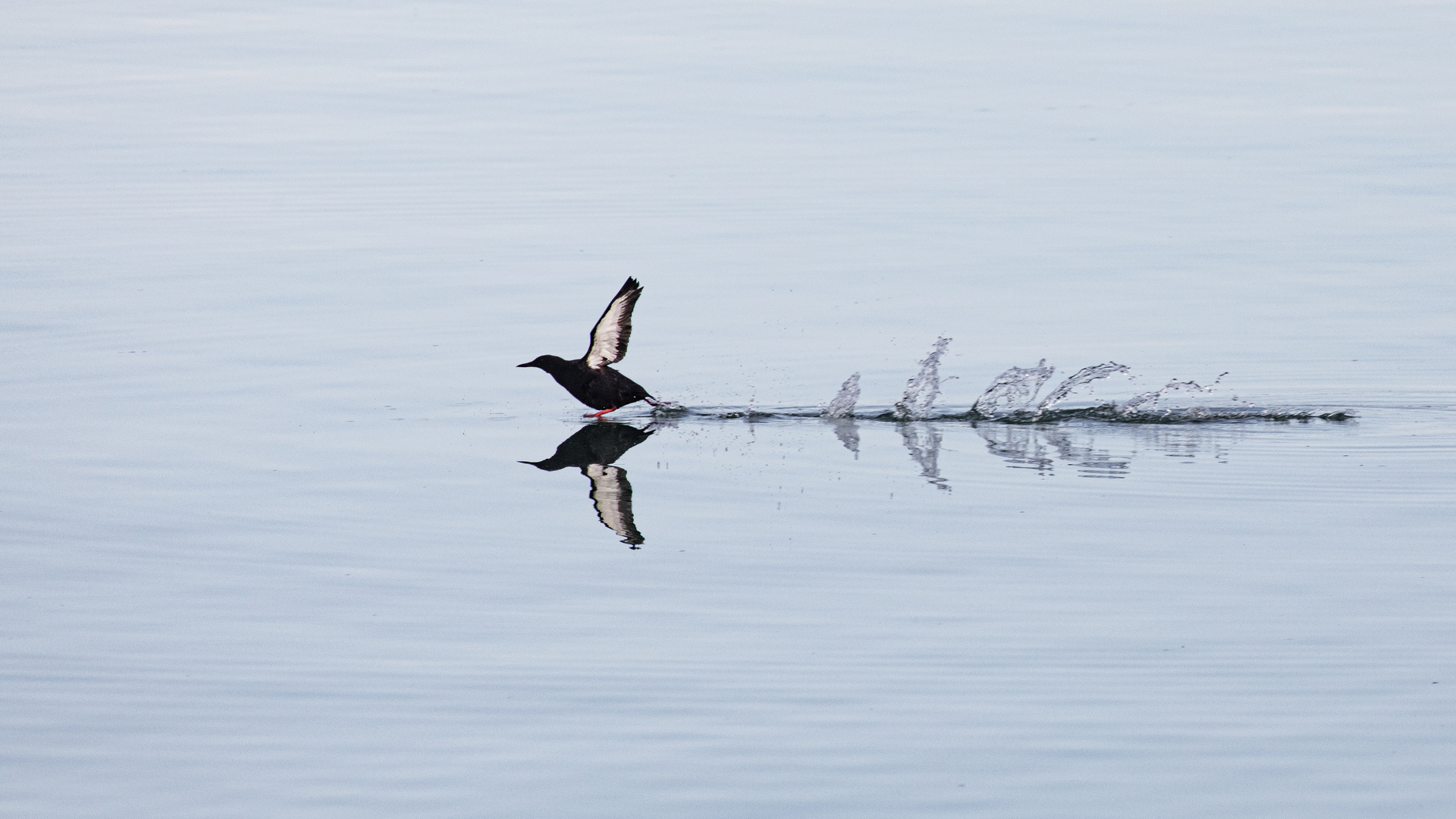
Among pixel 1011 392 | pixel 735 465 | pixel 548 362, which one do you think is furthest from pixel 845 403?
pixel 548 362

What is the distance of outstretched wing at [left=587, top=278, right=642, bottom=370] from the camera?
1320 centimetres

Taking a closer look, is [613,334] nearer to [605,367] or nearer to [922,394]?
[605,367]

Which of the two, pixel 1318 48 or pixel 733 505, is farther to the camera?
pixel 1318 48

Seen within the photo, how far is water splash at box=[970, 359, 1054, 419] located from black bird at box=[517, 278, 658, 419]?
2.22m

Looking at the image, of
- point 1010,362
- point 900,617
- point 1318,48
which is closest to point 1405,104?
point 1318,48

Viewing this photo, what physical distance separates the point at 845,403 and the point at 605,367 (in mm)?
1686

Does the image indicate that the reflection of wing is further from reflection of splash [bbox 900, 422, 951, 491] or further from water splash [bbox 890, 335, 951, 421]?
water splash [bbox 890, 335, 951, 421]

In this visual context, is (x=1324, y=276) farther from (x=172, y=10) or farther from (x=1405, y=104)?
(x=172, y=10)

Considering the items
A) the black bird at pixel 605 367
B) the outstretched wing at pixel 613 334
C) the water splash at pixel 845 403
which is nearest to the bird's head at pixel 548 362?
the black bird at pixel 605 367

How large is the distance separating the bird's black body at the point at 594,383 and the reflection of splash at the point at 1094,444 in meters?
2.32

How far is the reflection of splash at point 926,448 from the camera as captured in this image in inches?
433

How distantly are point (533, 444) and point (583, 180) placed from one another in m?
10.4

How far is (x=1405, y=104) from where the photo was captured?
25.2 metres

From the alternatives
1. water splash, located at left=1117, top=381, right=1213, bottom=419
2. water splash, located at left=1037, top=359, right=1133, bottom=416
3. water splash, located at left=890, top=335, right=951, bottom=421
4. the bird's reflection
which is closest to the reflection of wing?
the bird's reflection
